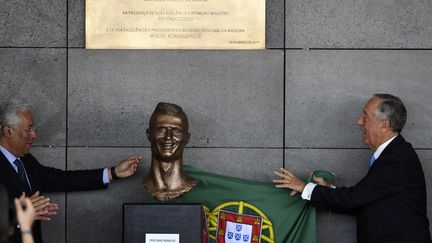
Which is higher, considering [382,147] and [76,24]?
[76,24]

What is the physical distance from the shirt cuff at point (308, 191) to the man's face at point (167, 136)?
847 mm

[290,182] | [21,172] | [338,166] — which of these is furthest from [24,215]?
[338,166]

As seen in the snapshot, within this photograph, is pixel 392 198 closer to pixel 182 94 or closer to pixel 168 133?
pixel 168 133

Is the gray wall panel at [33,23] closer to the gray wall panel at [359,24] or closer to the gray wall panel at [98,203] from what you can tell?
the gray wall panel at [98,203]

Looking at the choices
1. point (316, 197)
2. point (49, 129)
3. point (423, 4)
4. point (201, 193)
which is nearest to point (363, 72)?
point (423, 4)

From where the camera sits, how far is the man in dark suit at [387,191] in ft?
15.2

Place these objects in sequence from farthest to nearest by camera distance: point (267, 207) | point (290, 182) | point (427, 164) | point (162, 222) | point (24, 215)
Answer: point (427, 164), point (267, 207), point (290, 182), point (162, 222), point (24, 215)

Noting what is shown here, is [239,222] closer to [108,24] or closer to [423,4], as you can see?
[108,24]

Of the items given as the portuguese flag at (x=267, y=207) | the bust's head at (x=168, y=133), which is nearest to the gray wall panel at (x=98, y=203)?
the portuguese flag at (x=267, y=207)

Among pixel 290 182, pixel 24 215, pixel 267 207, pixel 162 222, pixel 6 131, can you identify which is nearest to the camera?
pixel 24 215

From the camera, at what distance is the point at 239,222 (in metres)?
A: 4.99

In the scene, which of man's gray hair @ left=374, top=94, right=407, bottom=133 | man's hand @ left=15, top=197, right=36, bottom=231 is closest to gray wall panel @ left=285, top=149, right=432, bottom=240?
man's gray hair @ left=374, top=94, right=407, bottom=133

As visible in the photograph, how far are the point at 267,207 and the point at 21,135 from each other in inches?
65.1

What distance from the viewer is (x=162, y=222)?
434 centimetres
